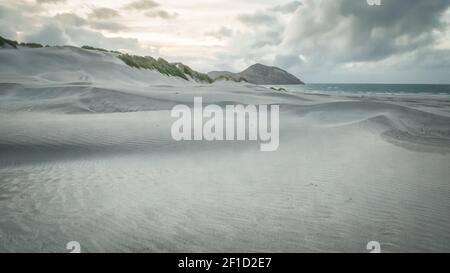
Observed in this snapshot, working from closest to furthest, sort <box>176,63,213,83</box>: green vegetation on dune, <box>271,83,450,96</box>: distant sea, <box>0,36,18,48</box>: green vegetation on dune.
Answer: <box>0,36,18,48</box>: green vegetation on dune, <box>176,63,213,83</box>: green vegetation on dune, <box>271,83,450,96</box>: distant sea

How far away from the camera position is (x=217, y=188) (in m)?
3.65

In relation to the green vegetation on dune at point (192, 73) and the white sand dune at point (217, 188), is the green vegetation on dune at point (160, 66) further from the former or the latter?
the white sand dune at point (217, 188)

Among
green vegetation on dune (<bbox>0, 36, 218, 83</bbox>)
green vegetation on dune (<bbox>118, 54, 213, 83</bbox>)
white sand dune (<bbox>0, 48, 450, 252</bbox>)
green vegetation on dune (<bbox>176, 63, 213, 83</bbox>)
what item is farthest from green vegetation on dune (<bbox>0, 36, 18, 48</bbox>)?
white sand dune (<bbox>0, 48, 450, 252</bbox>)

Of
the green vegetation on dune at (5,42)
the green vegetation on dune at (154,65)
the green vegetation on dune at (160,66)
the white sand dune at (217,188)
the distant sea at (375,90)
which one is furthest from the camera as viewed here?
the distant sea at (375,90)

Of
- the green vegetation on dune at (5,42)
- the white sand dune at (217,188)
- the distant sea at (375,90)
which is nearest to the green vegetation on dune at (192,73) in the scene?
the distant sea at (375,90)

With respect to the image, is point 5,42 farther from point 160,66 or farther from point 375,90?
point 375,90

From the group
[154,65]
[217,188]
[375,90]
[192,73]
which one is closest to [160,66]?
[154,65]

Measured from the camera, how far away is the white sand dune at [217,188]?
2512mm

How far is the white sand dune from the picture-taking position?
2.51 m

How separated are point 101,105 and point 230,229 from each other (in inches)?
330

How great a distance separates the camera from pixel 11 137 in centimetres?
529

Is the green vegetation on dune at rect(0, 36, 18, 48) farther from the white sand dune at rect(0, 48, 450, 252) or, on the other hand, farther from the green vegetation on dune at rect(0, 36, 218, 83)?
the white sand dune at rect(0, 48, 450, 252)

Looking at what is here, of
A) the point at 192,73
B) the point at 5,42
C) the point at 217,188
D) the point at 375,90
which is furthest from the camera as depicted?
the point at 375,90
